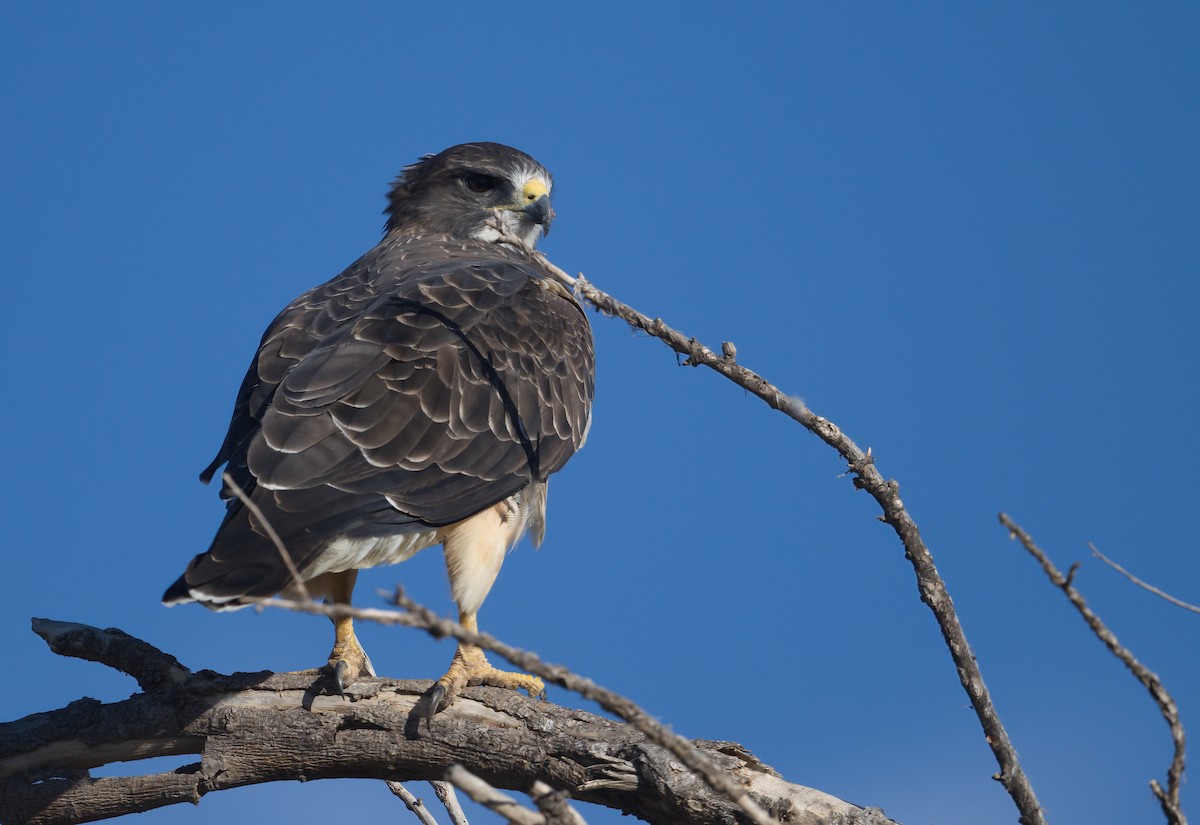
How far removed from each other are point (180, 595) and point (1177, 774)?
2906 millimetres

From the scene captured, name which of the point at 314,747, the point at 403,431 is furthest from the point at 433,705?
the point at 403,431

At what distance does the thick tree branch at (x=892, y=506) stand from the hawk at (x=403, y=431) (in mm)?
769

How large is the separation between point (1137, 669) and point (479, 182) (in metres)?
5.17

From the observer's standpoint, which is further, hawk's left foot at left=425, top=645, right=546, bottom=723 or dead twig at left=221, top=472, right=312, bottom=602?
hawk's left foot at left=425, top=645, right=546, bottom=723

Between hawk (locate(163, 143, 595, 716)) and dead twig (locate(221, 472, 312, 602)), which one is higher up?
hawk (locate(163, 143, 595, 716))

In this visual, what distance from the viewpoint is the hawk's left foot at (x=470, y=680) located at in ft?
14.4

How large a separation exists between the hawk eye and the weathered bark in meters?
3.30

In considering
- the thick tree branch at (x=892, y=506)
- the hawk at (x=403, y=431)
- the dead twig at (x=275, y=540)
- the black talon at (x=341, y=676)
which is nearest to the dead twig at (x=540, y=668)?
the dead twig at (x=275, y=540)

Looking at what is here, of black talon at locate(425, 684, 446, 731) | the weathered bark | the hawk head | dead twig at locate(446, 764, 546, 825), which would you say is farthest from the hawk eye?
dead twig at locate(446, 764, 546, 825)

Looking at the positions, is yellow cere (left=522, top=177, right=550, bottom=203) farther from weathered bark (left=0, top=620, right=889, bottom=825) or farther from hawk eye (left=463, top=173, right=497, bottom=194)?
weathered bark (left=0, top=620, right=889, bottom=825)

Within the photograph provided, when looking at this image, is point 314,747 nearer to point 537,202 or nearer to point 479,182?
point 537,202

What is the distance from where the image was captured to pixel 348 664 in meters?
4.68

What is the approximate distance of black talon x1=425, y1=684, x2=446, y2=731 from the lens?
438 cm

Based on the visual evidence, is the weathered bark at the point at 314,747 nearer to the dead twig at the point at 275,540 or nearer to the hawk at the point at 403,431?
the hawk at the point at 403,431
